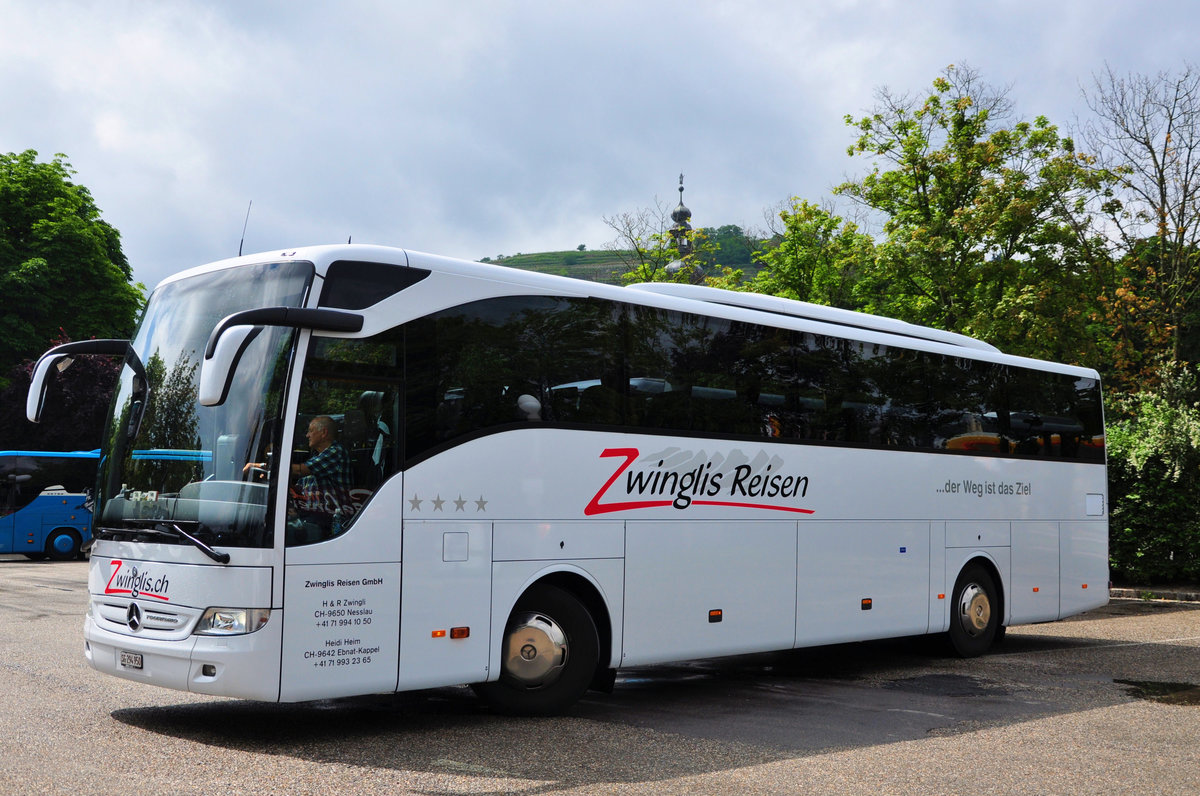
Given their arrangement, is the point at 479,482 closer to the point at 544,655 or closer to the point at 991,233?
the point at 544,655

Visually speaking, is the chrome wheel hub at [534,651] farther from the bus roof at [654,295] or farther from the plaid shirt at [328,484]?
the bus roof at [654,295]

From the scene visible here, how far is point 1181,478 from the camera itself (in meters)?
23.1

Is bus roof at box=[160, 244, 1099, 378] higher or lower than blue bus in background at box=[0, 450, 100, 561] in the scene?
higher

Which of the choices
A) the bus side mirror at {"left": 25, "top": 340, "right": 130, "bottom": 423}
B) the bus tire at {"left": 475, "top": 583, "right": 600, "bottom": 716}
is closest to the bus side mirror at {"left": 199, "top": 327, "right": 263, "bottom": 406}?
the bus side mirror at {"left": 25, "top": 340, "right": 130, "bottom": 423}

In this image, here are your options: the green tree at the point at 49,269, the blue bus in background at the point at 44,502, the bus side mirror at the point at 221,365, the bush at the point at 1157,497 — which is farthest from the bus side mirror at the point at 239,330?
the green tree at the point at 49,269

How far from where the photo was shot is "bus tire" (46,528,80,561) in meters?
31.3

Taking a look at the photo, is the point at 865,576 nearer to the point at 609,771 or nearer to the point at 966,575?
the point at 966,575

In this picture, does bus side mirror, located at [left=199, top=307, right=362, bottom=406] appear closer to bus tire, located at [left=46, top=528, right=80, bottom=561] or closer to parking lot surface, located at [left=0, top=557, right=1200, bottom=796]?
parking lot surface, located at [left=0, top=557, right=1200, bottom=796]

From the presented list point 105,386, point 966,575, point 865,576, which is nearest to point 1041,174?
point 966,575

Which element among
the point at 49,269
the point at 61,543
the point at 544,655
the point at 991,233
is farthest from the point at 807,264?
the point at 544,655

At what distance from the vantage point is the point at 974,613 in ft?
46.1

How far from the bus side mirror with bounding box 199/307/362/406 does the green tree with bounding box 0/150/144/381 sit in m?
37.1

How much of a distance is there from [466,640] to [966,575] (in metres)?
7.44

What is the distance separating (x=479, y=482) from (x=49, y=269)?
3934 cm
